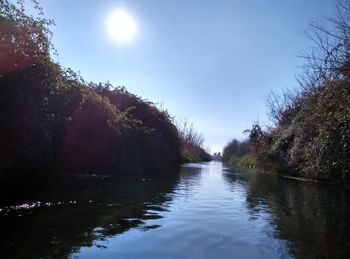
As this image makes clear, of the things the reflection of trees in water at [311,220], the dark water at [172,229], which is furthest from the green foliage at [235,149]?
the dark water at [172,229]

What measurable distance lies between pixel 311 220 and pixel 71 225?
19.9ft

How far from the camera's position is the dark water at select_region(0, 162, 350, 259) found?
7121 millimetres

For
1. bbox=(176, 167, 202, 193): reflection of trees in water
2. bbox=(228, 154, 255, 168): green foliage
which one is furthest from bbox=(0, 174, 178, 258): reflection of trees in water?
bbox=(228, 154, 255, 168): green foliage

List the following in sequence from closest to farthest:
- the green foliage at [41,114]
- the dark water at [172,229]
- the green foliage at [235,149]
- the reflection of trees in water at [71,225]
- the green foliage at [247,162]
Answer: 1. the reflection of trees in water at [71,225]
2. the dark water at [172,229]
3. the green foliage at [41,114]
4. the green foliage at [247,162]
5. the green foliage at [235,149]

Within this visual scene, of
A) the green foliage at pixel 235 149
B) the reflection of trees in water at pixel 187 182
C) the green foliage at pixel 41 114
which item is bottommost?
the reflection of trees in water at pixel 187 182

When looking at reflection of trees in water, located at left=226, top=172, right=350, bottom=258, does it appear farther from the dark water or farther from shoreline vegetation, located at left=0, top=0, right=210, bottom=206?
shoreline vegetation, located at left=0, top=0, right=210, bottom=206

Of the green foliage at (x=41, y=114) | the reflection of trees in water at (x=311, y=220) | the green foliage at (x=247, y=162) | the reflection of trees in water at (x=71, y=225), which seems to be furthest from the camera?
the green foliage at (x=247, y=162)

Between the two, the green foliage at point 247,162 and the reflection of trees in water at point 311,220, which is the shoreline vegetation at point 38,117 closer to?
the reflection of trees in water at point 311,220

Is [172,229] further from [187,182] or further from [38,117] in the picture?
[187,182]

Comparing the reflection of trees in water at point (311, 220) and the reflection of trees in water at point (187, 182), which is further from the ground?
the reflection of trees in water at point (187, 182)

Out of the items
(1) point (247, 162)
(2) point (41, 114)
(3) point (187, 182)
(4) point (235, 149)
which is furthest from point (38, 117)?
(4) point (235, 149)

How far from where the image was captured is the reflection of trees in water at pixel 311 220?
772 cm

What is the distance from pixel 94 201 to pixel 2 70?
4563mm

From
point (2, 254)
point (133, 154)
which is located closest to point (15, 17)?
point (2, 254)
